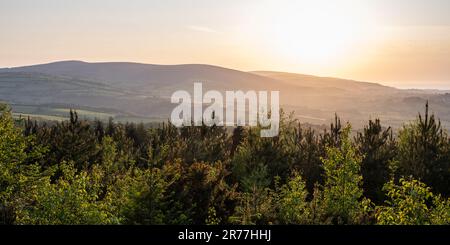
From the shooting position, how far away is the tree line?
2073 centimetres

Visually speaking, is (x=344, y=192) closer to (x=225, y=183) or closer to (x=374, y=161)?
(x=225, y=183)

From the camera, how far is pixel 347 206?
27.8 meters

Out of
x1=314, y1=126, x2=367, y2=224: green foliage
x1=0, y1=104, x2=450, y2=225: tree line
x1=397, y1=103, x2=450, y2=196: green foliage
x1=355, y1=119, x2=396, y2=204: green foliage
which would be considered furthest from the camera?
x1=355, y1=119, x2=396, y2=204: green foliage

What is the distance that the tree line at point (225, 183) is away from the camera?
20734 mm

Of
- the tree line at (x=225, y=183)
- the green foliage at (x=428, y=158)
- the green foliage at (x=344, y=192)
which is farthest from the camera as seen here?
the green foliage at (x=428, y=158)

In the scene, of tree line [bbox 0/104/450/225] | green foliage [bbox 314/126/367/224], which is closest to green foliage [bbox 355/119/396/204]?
tree line [bbox 0/104/450/225]

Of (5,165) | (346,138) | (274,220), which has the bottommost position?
(274,220)

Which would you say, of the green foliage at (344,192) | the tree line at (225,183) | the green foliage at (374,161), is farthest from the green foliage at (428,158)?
the green foliage at (344,192)

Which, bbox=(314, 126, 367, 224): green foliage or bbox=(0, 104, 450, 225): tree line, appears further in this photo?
bbox=(314, 126, 367, 224): green foliage

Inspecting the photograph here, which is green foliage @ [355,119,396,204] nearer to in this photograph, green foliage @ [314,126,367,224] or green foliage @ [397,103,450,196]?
green foliage @ [397,103,450,196]

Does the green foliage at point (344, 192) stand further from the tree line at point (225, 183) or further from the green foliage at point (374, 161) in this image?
the green foliage at point (374, 161)
